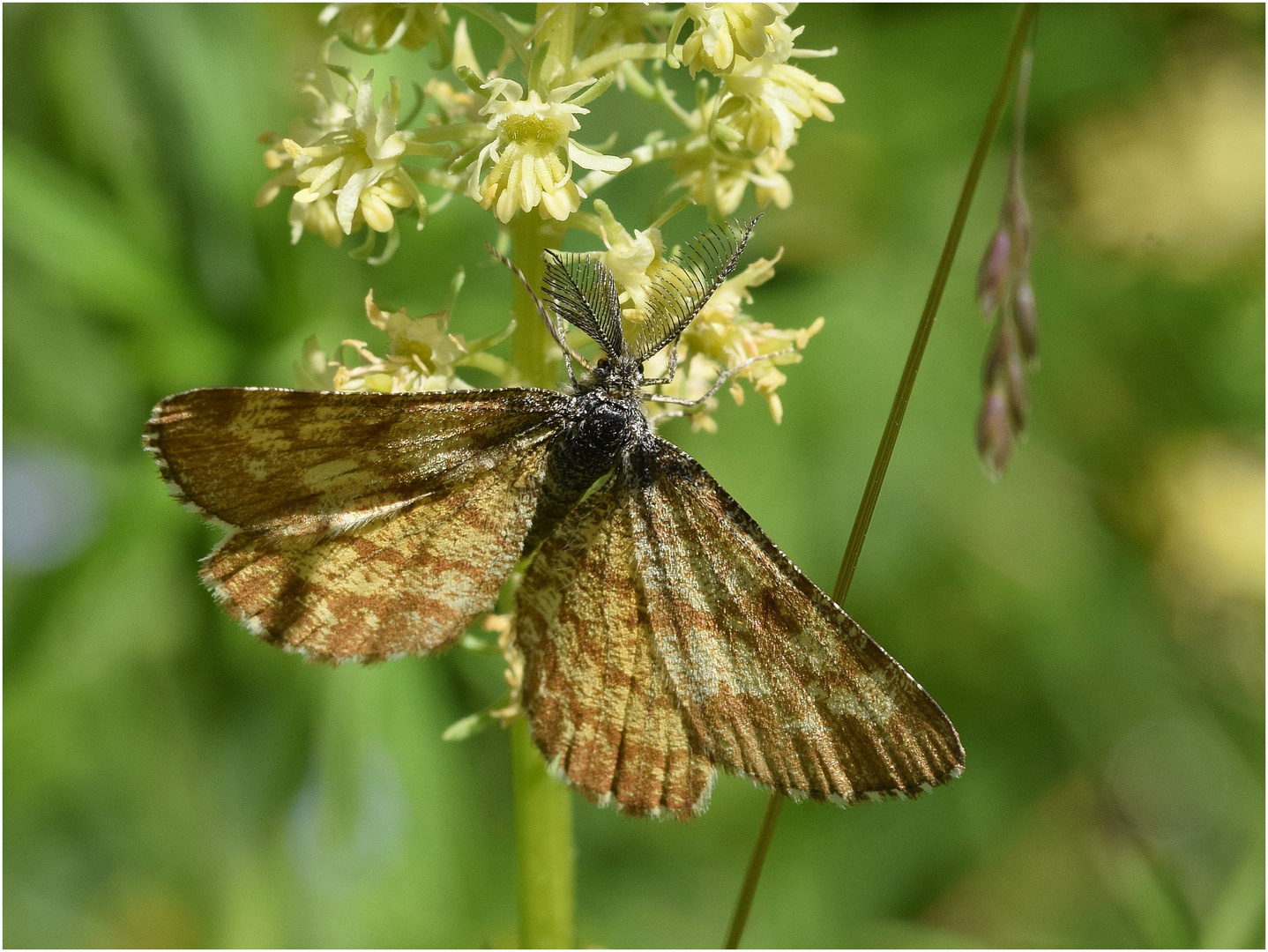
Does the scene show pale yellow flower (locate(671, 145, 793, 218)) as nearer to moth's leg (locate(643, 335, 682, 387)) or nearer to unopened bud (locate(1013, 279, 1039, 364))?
moth's leg (locate(643, 335, 682, 387))

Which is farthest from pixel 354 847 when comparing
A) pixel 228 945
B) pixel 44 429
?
pixel 44 429

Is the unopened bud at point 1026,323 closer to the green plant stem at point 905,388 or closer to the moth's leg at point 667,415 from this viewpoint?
the green plant stem at point 905,388

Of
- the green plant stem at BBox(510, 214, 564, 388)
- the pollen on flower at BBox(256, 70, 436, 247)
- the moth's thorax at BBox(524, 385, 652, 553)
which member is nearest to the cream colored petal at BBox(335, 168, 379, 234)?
the pollen on flower at BBox(256, 70, 436, 247)

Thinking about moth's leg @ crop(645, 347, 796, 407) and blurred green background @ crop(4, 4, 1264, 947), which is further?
blurred green background @ crop(4, 4, 1264, 947)

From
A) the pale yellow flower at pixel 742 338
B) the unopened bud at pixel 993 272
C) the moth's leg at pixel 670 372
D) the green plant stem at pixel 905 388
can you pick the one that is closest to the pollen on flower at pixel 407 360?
the moth's leg at pixel 670 372

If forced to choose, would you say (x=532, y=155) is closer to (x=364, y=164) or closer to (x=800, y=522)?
(x=364, y=164)

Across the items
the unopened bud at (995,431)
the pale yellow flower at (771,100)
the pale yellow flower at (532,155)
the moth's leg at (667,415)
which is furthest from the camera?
the unopened bud at (995,431)
